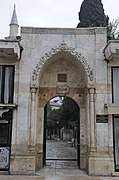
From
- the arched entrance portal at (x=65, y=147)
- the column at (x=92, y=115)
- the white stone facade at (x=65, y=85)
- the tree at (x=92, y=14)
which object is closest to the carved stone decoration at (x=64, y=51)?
the white stone facade at (x=65, y=85)

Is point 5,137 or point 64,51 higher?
point 64,51

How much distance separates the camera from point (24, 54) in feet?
37.6

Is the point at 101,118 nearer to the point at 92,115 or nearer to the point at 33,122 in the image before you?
the point at 92,115

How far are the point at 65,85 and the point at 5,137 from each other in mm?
3513

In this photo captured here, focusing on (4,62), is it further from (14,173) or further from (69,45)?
(14,173)

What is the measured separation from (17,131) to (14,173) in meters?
1.63

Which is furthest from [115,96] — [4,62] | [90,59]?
[4,62]

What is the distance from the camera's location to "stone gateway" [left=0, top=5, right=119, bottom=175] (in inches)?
421

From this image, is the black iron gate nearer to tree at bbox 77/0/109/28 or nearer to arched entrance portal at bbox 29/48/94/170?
arched entrance portal at bbox 29/48/94/170

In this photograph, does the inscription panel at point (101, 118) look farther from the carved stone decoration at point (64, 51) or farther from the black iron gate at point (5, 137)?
the black iron gate at point (5, 137)

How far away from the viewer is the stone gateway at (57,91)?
35.1ft

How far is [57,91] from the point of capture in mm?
12188

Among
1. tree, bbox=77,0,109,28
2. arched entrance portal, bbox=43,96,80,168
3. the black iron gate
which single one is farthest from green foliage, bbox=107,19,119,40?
the black iron gate

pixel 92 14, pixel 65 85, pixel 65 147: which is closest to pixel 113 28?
pixel 92 14
